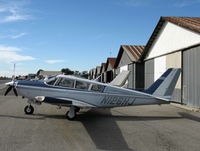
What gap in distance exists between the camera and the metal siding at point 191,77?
1151cm

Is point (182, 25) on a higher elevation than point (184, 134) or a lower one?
higher

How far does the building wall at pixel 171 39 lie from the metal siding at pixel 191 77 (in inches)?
26.5

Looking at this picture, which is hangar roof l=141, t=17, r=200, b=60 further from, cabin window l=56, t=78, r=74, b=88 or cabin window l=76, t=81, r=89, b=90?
cabin window l=56, t=78, r=74, b=88

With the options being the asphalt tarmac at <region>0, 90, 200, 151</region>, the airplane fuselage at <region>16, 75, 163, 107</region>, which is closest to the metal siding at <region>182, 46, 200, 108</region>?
the asphalt tarmac at <region>0, 90, 200, 151</region>

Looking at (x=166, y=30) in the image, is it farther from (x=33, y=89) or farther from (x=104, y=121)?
(x=33, y=89)

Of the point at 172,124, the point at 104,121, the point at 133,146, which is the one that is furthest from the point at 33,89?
the point at 172,124

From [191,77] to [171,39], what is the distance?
4.13 meters

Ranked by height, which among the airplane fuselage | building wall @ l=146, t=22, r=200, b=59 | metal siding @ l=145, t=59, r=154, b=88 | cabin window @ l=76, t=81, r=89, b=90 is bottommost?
the airplane fuselage

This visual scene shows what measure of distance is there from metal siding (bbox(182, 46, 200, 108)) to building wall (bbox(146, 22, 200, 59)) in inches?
26.5

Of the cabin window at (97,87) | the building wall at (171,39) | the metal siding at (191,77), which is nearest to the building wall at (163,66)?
the building wall at (171,39)

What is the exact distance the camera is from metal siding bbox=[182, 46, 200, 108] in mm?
11508

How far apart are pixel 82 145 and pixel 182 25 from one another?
1143cm

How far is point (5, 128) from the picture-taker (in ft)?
21.8

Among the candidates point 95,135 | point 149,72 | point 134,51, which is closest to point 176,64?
point 149,72
